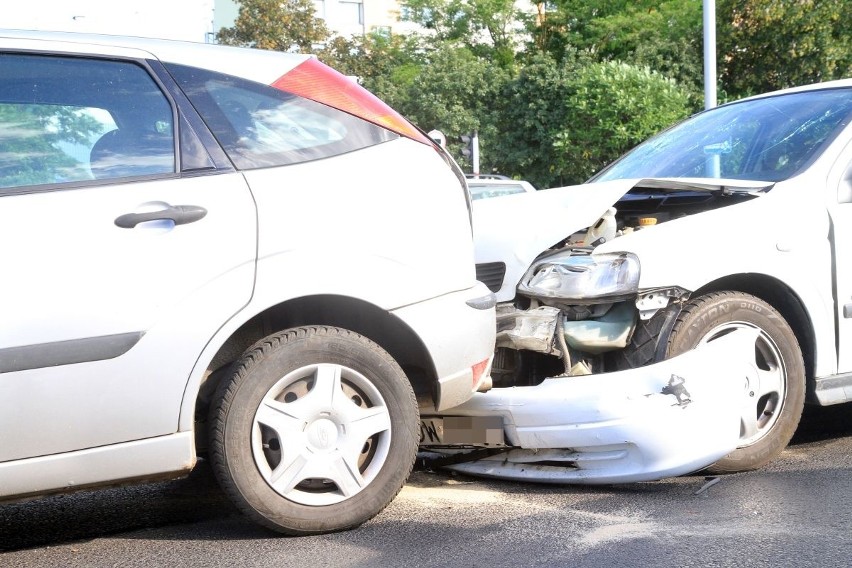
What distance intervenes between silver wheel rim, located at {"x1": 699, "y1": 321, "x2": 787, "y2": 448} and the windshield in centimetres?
86

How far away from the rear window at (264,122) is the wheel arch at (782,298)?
1.81 metres

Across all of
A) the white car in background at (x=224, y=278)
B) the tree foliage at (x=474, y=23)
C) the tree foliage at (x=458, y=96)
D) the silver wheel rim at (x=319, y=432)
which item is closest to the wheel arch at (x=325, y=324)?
the white car in background at (x=224, y=278)

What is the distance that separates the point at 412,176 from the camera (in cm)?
383

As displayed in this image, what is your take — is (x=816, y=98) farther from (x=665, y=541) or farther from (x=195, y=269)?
(x=195, y=269)

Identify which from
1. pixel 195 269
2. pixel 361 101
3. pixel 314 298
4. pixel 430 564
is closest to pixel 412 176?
pixel 361 101

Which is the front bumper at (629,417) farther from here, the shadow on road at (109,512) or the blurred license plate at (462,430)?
the shadow on road at (109,512)

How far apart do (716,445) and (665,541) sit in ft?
2.41

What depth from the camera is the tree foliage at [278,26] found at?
3947 centimetres

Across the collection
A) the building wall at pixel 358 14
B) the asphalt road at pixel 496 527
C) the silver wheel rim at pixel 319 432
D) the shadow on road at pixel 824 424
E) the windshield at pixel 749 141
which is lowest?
the shadow on road at pixel 824 424

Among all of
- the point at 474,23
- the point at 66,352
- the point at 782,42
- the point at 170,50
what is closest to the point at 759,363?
the point at 170,50

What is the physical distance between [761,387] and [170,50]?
2.76 meters

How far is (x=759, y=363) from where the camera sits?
15.1 ft

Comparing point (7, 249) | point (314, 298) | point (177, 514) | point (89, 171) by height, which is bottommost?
point (177, 514)

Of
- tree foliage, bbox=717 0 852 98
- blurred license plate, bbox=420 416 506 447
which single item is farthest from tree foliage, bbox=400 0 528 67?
blurred license plate, bbox=420 416 506 447
